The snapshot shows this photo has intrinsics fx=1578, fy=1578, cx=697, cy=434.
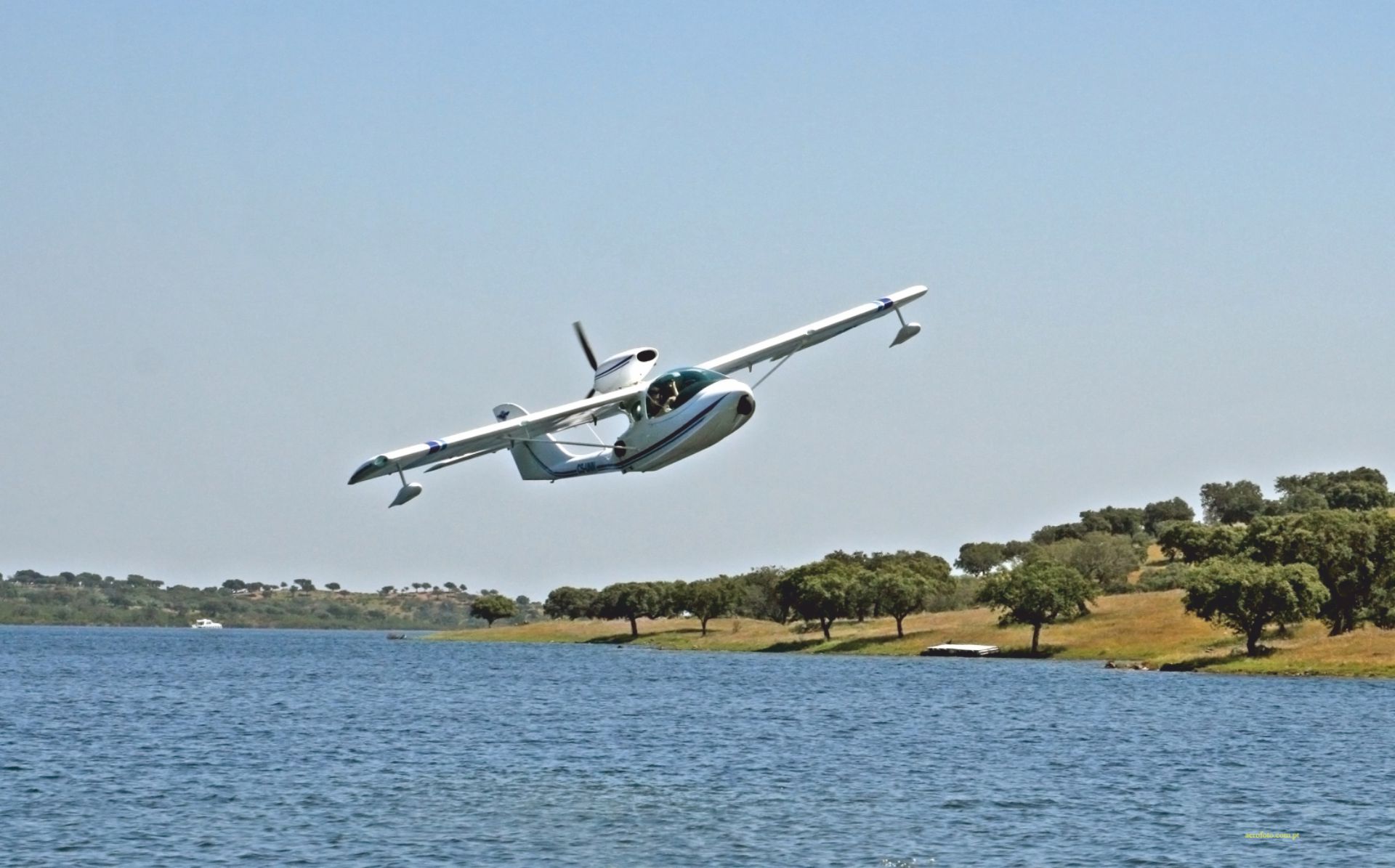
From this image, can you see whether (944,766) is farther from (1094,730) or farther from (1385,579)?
(1385,579)

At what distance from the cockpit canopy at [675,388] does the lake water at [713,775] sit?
14.1 metres

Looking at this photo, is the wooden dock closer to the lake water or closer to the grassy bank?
the grassy bank

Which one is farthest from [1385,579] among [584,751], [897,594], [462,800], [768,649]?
[462,800]

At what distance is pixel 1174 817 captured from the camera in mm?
59156

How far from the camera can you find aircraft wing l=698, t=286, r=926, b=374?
59125 mm

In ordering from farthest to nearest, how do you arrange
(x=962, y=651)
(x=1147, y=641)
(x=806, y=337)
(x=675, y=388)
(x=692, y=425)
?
(x=962, y=651), (x=1147, y=641), (x=806, y=337), (x=675, y=388), (x=692, y=425)

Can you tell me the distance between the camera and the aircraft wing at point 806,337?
59.1 meters

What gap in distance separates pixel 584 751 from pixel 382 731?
16.6 meters

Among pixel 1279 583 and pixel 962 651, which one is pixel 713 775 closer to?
pixel 1279 583

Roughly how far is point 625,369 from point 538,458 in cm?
1002

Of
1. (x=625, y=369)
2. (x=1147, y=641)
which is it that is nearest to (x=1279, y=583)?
(x=1147, y=641)

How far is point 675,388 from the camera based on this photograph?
1911 inches

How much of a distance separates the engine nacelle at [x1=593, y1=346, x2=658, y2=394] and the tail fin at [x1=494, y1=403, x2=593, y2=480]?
4.57m

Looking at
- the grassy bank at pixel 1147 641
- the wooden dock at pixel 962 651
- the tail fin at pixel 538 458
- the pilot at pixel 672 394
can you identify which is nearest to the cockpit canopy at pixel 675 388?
the pilot at pixel 672 394
